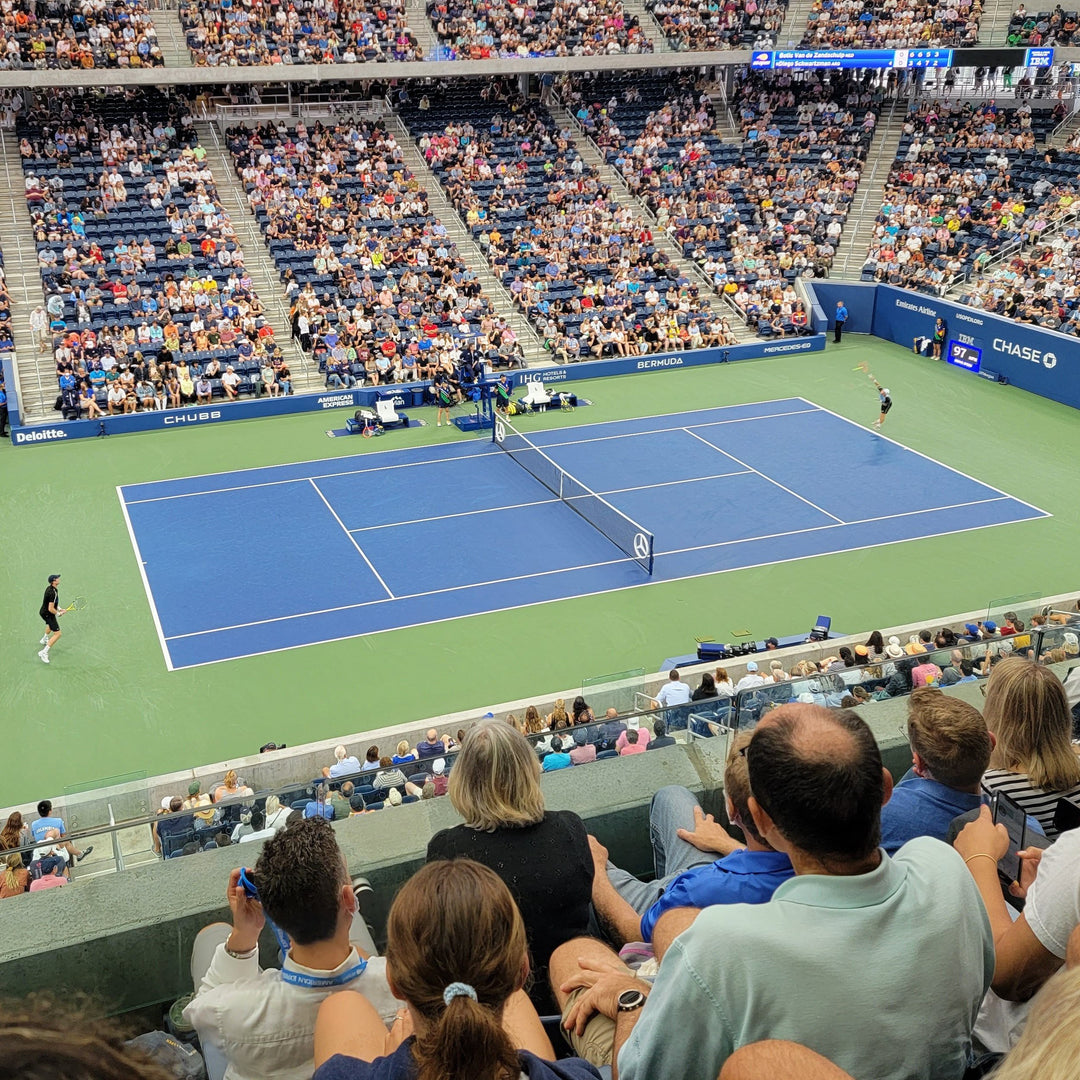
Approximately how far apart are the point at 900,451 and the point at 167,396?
58.0 ft

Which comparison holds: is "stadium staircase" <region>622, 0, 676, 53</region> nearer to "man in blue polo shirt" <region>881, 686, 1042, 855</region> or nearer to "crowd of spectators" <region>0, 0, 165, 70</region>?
"crowd of spectators" <region>0, 0, 165, 70</region>

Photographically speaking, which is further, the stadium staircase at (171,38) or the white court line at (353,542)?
the stadium staircase at (171,38)

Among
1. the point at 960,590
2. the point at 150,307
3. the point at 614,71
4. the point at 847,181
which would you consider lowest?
the point at 960,590

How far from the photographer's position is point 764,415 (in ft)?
98.6

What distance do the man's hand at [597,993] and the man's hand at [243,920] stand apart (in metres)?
0.99

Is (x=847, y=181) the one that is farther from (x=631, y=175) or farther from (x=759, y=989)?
(x=759, y=989)

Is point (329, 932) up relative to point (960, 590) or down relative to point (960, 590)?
up

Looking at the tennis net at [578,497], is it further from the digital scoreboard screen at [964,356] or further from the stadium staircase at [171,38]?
the stadium staircase at [171,38]

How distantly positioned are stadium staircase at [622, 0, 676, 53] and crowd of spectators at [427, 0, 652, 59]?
2.22 feet

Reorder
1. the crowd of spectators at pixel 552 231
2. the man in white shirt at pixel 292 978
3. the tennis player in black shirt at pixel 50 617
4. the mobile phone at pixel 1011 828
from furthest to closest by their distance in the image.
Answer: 1. the crowd of spectators at pixel 552 231
2. the tennis player in black shirt at pixel 50 617
3. the mobile phone at pixel 1011 828
4. the man in white shirt at pixel 292 978

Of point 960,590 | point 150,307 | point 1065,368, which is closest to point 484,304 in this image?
point 150,307

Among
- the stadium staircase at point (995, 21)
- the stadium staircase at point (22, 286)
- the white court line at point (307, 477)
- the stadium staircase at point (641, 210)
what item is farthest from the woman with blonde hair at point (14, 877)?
the stadium staircase at point (995, 21)

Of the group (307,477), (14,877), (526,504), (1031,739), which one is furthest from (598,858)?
(307,477)

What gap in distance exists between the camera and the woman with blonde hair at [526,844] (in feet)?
13.7
